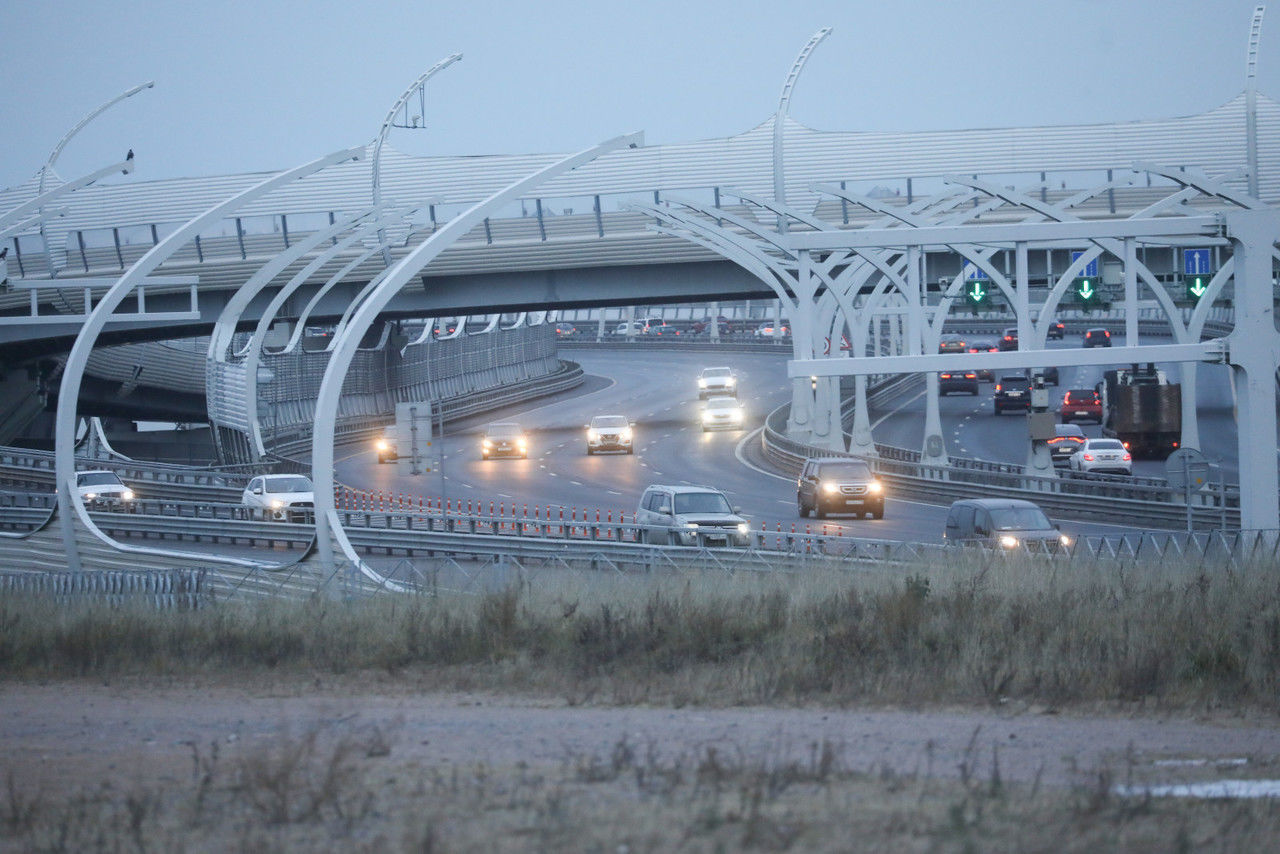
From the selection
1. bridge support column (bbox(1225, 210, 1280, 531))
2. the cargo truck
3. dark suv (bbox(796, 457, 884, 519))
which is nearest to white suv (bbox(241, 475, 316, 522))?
dark suv (bbox(796, 457, 884, 519))

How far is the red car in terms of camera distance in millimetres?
69312

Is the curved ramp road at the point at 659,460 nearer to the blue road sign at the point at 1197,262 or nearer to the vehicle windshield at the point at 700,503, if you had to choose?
the vehicle windshield at the point at 700,503

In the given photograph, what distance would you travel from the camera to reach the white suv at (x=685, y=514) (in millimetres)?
30250

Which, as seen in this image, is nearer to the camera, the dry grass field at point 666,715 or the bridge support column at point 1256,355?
the dry grass field at point 666,715

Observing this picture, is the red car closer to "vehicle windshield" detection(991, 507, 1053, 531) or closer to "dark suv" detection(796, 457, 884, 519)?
"dark suv" detection(796, 457, 884, 519)

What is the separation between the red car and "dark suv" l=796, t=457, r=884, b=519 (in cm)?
3274

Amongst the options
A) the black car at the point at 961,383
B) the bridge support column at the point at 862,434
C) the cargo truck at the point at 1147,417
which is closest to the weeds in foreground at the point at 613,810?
the bridge support column at the point at 862,434

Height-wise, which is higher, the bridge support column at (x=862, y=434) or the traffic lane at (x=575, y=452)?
the bridge support column at (x=862, y=434)

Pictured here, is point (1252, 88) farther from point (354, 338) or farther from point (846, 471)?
point (354, 338)

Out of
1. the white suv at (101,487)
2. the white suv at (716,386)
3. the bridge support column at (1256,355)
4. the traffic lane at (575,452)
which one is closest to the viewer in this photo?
the bridge support column at (1256,355)

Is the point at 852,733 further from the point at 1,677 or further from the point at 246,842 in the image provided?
the point at 1,677

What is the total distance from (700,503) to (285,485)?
1588cm

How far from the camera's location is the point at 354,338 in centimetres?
2508

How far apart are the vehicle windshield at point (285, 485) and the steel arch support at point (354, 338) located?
18784 mm
